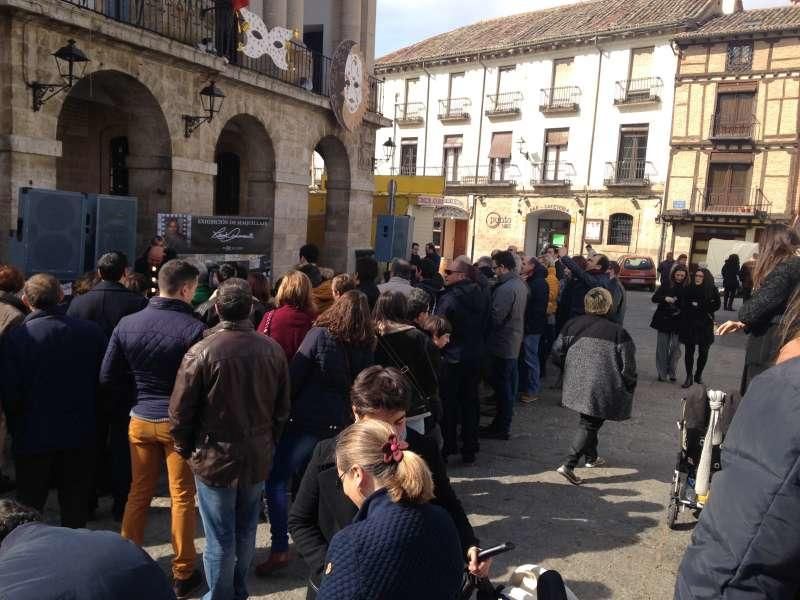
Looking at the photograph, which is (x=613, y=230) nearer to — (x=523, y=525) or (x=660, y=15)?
(x=660, y=15)

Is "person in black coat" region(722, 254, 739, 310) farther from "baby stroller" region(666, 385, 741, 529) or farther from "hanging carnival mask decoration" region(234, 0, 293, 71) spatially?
"baby stroller" region(666, 385, 741, 529)

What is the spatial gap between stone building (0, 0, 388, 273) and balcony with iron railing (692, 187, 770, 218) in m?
19.9

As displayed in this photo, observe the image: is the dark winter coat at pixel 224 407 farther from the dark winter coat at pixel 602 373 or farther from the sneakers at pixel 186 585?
the dark winter coat at pixel 602 373

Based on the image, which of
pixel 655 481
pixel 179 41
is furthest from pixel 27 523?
pixel 179 41

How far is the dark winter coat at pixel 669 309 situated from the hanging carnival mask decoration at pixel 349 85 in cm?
846

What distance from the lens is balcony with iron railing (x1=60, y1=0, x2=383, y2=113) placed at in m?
9.76

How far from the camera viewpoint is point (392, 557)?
175cm

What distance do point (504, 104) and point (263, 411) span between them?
1336 inches

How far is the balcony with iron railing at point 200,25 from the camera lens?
9.76 metres

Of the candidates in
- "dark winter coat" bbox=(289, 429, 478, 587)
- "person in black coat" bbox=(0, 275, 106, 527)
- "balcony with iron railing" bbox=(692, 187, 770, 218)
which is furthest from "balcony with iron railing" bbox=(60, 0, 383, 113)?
"balcony with iron railing" bbox=(692, 187, 770, 218)

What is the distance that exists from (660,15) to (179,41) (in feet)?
93.8

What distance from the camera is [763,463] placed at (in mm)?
1463

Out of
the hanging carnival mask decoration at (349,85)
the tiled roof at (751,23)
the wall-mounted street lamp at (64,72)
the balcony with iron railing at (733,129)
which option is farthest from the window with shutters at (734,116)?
the wall-mounted street lamp at (64,72)

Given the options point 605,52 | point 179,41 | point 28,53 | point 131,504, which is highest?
point 605,52
